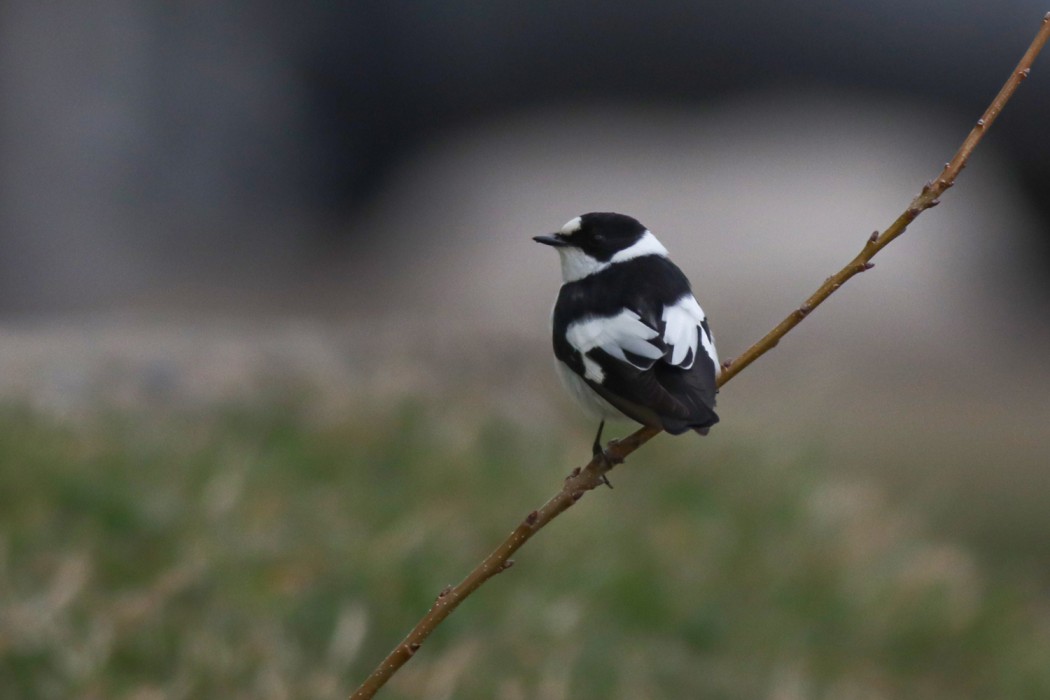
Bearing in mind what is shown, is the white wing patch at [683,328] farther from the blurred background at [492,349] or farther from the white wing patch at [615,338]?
the blurred background at [492,349]

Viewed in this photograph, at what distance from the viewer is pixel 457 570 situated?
4625 millimetres

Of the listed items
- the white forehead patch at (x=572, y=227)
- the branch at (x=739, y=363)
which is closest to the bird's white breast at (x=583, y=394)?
the white forehead patch at (x=572, y=227)

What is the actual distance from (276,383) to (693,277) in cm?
418

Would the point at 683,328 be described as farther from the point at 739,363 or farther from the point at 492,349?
the point at 492,349

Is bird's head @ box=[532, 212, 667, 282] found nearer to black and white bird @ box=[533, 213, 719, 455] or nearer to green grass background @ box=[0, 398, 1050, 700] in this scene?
black and white bird @ box=[533, 213, 719, 455]

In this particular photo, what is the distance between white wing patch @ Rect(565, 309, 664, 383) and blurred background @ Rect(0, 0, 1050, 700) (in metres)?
1.38

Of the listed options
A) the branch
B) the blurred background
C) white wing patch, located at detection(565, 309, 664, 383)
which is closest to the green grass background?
the blurred background

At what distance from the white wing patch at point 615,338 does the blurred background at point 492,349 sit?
1380 mm

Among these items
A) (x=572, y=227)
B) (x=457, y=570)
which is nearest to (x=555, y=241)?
(x=572, y=227)

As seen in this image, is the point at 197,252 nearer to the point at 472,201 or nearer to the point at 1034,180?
the point at 472,201

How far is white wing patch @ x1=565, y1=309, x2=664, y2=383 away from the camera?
2967 millimetres

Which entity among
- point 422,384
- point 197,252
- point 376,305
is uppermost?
point 197,252

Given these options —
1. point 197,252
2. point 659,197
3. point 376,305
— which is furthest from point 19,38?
point 659,197

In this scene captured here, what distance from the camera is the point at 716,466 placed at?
6125 millimetres
